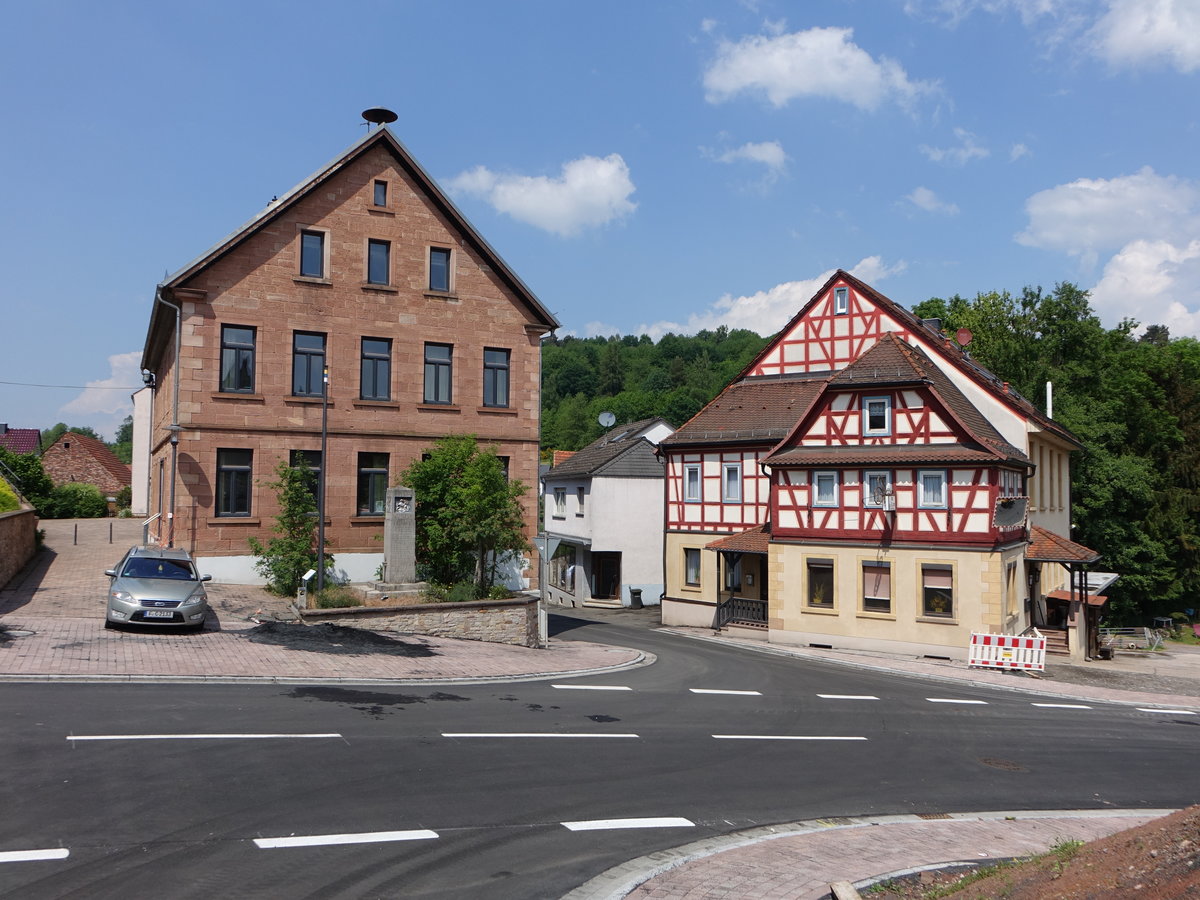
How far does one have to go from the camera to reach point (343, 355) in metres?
27.0

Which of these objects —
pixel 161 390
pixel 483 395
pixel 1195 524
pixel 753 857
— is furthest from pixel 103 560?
pixel 1195 524

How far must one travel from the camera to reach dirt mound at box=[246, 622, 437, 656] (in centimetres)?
1867

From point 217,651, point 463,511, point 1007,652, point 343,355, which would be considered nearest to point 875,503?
point 1007,652

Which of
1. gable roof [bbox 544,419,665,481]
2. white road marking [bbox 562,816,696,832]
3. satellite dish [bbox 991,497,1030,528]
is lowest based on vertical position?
white road marking [bbox 562,816,696,832]

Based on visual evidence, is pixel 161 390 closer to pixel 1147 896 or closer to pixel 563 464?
pixel 563 464

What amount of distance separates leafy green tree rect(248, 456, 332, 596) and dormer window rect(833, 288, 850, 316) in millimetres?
20380

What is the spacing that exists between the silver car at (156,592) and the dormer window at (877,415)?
1927 cm

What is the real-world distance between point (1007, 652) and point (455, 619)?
1463 centimetres

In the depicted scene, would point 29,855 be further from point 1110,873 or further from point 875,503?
point 875,503

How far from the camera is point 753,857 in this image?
8.59 meters

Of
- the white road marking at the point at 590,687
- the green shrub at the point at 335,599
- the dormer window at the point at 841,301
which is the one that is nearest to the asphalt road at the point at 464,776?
the white road marking at the point at 590,687

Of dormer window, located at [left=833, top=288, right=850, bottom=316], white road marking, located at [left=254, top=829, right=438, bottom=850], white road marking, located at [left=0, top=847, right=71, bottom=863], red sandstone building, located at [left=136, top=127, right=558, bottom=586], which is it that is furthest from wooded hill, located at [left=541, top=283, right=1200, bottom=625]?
white road marking, located at [left=0, top=847, right=71, bottom=863]

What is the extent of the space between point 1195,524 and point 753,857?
169 feet

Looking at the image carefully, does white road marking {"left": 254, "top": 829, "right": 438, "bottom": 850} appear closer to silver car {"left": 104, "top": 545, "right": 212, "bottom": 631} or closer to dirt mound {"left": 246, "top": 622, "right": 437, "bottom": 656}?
dirt mound {"left": 246, "top": 622, "right": 437, "bottom": 656}
